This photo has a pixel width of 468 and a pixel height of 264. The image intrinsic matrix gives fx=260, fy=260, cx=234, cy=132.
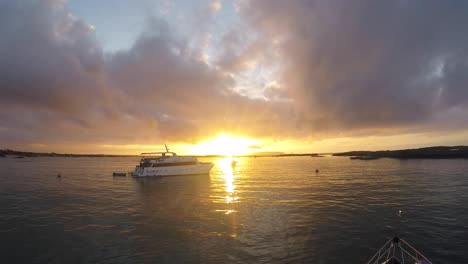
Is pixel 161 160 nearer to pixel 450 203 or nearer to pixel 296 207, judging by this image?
pixel 296 207

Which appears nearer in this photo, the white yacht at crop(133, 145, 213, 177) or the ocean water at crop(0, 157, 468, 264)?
the ocean water at crop(0, 157, 468, 264)

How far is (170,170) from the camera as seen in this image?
75.9m

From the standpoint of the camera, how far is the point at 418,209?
29.7 m

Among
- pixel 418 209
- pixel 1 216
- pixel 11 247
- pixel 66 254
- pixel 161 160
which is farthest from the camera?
pixel 161 160

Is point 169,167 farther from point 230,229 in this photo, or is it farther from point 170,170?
point 230,229

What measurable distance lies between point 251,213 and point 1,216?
26.8 metres

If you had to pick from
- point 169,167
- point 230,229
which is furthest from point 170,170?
point 230,229

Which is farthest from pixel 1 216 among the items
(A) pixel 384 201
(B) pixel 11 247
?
(A) pixel 384 201

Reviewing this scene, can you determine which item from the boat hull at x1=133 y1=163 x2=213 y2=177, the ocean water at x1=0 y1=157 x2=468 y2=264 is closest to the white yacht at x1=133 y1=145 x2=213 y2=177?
the boat hull at x1=133 y1=163 x2=213 y2=177

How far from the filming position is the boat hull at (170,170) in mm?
74125

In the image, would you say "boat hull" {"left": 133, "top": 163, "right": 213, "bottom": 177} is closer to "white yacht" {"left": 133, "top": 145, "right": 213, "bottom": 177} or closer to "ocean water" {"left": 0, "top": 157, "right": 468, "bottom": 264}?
"white yacht" {"left": 133, "top": 145, "right": 213, "bottom": 177}

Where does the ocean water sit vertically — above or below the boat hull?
below

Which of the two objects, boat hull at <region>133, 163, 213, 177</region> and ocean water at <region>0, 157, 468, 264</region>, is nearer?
ocean water at <region>0, 157, 468, 264</region>

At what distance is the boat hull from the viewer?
74125mm
